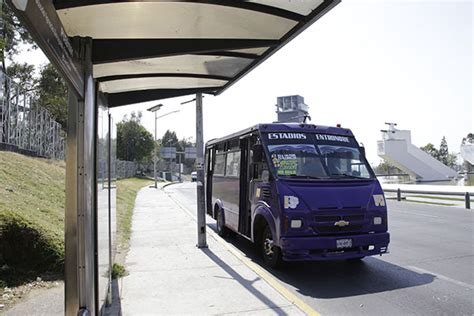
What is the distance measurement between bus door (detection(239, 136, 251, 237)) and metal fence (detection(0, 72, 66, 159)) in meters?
4.59

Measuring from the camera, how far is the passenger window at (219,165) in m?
11.3

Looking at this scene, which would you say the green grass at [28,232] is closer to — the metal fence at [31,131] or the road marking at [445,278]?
the metal fence at [31,131]

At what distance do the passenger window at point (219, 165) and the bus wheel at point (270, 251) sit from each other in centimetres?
374

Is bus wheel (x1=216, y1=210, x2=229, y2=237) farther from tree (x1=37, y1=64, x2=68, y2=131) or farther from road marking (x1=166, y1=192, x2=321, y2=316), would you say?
tree (x1=37, y1=64, x2=68, y2=131)

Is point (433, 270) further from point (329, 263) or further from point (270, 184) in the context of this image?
point (270, 184)

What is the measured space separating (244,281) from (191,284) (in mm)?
840

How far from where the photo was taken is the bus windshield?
751 centimetres

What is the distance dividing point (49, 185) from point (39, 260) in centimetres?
553

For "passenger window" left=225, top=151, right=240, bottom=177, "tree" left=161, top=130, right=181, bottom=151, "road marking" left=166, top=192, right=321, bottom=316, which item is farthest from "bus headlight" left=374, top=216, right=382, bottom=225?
"tree" left=161, top=130, right=181, bottom=151

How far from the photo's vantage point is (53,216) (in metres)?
8.37

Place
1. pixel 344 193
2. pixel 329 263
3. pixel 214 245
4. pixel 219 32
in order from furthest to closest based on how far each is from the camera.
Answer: pixel 214 245 → pixel 329 263 → pixel 344 193 → pixel 219 32

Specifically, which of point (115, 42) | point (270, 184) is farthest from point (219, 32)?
point (270, 184)

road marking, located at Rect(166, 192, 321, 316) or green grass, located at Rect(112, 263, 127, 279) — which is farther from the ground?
green grass, located at Rect(112, 263, 127, 279)

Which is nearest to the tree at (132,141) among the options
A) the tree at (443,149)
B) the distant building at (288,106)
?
the distant building at (288,106)
